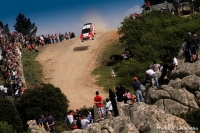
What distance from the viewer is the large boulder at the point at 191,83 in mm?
24069

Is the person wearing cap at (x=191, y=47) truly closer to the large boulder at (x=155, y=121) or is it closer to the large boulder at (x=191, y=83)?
the large boulder at (x=191, y=83)

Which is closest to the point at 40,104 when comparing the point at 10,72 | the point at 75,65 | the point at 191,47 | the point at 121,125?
the point at 10,72

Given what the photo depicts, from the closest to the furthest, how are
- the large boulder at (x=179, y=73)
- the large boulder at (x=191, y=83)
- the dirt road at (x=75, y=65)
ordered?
the large boulder at (x=191, y=83) → the large boulder at (x=179, y=73) → the dirt road at (x=75, y=65)

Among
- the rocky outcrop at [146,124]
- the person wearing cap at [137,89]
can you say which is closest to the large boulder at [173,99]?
the person wearing cap at [137,89]

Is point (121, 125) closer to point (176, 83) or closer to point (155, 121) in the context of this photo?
point (155, 121)

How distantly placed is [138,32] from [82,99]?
13.6m

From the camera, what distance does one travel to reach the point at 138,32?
48281mm

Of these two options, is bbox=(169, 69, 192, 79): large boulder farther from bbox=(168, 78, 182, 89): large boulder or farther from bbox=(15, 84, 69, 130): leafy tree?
bbox=(15, 84, 69, 130): leafy tree

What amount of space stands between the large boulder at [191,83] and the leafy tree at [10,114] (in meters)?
→ 11.9

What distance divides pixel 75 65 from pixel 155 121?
32646 millimetres

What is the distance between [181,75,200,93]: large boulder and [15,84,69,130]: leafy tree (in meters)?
10.7

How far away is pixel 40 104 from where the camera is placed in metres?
32.2

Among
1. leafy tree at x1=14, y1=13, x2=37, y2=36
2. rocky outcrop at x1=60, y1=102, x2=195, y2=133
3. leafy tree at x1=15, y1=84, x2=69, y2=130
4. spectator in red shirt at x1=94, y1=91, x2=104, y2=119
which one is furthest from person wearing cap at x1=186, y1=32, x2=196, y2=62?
leafy tree at x1=14, y1=13, x2=37, y2=36

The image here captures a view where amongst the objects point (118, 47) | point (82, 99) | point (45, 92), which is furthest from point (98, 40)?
point (45, 92)
